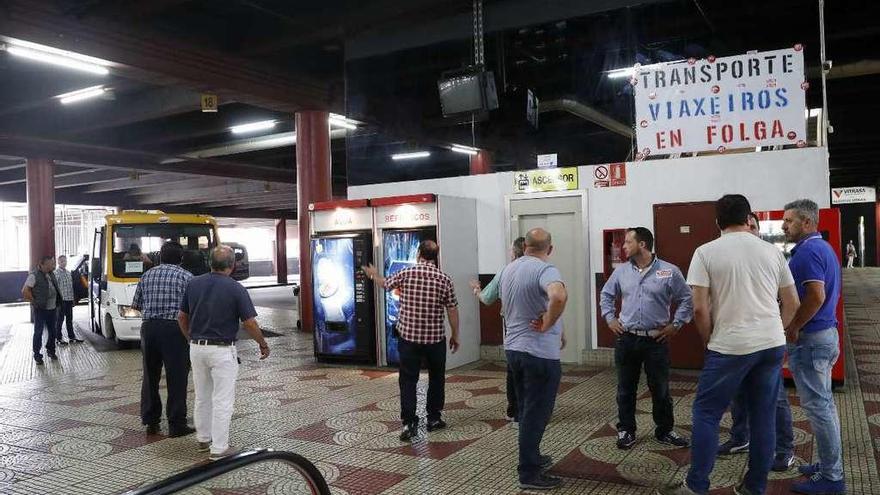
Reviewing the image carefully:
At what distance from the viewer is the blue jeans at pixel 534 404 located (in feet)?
13.9

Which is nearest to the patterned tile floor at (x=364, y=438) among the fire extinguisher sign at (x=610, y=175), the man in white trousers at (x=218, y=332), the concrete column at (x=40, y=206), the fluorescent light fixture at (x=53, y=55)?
the man in white trousers at (x=218, y=332)

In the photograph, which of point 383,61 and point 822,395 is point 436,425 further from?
point 383,61

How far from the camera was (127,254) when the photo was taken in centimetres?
1184

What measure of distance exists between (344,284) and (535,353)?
5.19m

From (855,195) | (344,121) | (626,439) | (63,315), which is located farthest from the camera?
(855,195)

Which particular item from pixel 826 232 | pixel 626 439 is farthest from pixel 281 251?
pixel 626 439

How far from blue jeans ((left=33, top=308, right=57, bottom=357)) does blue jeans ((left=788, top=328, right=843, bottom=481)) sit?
10718mm

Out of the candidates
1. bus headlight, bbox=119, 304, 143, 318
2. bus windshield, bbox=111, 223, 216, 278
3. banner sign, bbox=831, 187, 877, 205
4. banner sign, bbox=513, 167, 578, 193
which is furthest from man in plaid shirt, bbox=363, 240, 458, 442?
banner sign, bbox=831, 187, 877, 205

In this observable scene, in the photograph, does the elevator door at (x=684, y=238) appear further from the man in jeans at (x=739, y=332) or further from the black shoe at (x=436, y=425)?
the man in jeans at (x=739, y=332)

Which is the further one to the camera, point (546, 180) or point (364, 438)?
point (546, 180)

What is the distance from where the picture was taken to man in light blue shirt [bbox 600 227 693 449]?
493 centimetres

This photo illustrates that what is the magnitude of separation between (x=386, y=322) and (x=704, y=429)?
5.75 metres

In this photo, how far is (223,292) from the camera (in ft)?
16.9

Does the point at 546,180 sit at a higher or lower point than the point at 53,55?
lower
